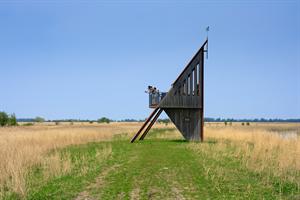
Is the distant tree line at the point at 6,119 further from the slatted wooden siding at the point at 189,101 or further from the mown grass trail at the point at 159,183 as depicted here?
the mown grass trail at the point at 159,183

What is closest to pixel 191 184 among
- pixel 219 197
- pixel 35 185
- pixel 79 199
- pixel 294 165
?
pixel 219 197

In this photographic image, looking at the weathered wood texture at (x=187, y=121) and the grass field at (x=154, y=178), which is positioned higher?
the weathered wood texture at (x=187, y=121)

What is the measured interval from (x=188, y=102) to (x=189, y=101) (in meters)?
0.11

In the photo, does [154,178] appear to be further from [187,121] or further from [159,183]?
[187,121]

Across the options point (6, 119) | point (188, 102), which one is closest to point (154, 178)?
point (188, 102)

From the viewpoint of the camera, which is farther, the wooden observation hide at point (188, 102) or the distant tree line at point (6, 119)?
the distant tree line at point (6, 119)

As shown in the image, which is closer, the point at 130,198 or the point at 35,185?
the point at 130,198

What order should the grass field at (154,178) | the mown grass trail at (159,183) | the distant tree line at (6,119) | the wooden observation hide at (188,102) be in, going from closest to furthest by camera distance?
the mown grass trail at (159,183), the grass field at (154,178), the wooden observation hide at (188,102), the distant tree line at (6,119)

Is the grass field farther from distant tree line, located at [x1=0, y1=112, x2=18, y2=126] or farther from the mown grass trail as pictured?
distant tree line, located at [x1=0, y1=112, x2=18, y2=126]

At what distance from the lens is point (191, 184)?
10.4 metres

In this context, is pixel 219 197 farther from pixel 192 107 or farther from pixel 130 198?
pixel 192 107

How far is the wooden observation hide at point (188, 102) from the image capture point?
28.6 meters

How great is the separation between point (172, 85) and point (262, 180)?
58.9ft

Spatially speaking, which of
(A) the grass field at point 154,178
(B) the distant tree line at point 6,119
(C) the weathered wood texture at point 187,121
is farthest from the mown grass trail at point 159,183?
(B) the distant tree line at point 6,119
